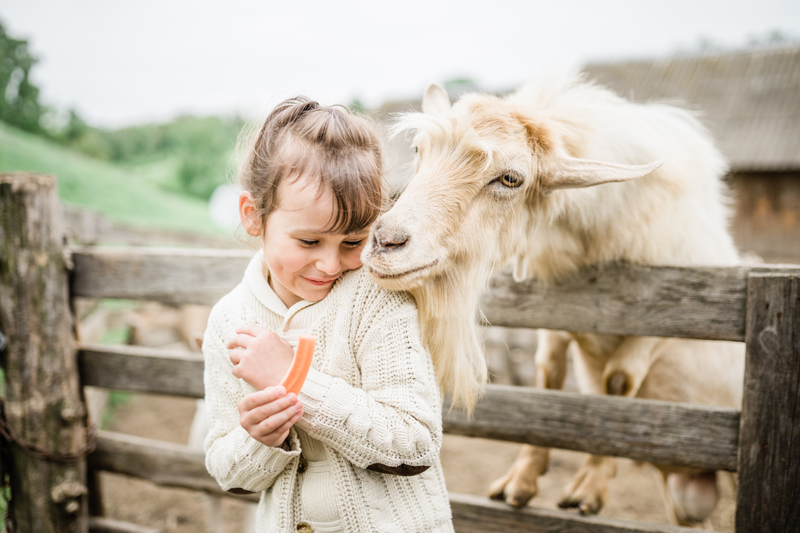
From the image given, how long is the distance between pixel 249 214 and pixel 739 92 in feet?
50.9

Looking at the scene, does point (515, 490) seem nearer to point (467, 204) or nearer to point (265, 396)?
point (467, 204)

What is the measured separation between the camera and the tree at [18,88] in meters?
9.63

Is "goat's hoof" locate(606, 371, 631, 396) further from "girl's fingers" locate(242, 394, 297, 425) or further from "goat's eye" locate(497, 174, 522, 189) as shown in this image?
"girl's fingers" locate(242, 394, 297, 425)

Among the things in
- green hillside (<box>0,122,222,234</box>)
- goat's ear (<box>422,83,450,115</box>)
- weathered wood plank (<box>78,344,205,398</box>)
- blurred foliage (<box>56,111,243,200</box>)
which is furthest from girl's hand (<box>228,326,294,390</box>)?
blurred foliage (<box>56,111,243,200</box>)

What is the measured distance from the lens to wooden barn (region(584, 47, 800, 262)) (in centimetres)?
1187

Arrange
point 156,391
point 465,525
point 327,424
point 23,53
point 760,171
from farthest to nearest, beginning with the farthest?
point 760,171 < point 23,53 < point 156,391 < point 465,525 < point 327,424

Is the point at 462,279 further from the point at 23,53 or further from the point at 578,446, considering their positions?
the point at 23,53

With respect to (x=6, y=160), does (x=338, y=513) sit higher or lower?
lower

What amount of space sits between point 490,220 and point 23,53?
12.0 metres

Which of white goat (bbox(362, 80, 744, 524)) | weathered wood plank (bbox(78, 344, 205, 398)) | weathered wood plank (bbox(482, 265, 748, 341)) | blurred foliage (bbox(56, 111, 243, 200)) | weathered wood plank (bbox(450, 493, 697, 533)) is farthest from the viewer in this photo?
blurred foliage (bbox(56, 111, 243, 200))

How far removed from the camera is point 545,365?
96.7 inches

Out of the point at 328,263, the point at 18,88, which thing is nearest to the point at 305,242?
the point at 328,263

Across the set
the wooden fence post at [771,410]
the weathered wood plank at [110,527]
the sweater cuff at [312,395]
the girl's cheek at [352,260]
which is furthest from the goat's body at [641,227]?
the weathered wood plank at [110,527]

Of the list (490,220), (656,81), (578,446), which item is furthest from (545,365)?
(656,81)
